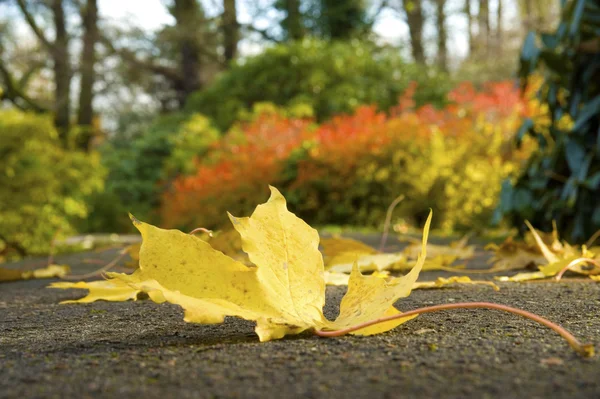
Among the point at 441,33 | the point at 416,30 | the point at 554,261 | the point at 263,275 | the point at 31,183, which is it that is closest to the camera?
the point at 263,275

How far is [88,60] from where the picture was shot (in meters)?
11.0

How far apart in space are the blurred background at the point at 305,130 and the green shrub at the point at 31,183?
0.05ft

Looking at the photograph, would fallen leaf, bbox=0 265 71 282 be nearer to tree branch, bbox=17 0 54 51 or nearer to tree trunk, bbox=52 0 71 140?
tree trunk, bbox=52 0 71 140

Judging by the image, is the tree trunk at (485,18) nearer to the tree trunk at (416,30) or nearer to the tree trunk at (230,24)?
the tree trunk at (416,30)

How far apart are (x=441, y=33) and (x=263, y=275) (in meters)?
18.9

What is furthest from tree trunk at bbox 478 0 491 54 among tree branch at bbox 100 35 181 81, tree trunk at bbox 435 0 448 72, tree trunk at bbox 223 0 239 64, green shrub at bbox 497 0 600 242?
green shrub at bbox 497 0 600 242

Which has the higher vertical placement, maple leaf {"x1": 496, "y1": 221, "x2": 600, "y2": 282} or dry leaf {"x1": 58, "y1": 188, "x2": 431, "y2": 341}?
dry leaf {"x1": 58, "y1": 188, "x2": 431, "y2": 341}

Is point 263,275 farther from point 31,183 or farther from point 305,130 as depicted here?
point 305,130

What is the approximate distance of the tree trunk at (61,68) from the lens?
10508 millimetres

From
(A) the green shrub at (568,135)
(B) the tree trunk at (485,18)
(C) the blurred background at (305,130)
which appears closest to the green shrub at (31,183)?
(C) the blurred background at (305,130)

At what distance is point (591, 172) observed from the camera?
2.83 m

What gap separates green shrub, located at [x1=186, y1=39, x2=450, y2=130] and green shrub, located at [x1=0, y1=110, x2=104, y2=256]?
5617 mm

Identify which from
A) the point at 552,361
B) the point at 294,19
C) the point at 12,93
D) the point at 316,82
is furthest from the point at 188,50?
the point at 552,361

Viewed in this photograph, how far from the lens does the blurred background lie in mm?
3129
